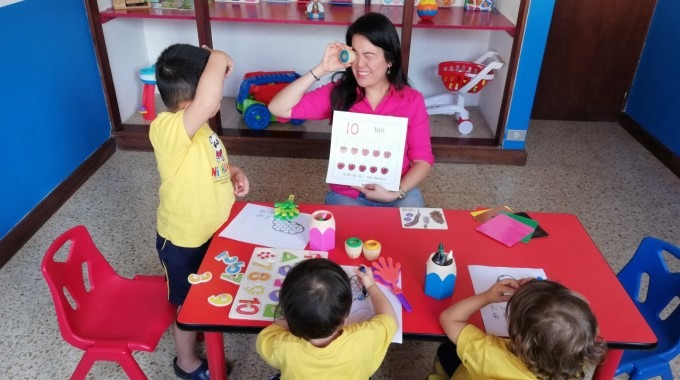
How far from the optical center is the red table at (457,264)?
123 cm

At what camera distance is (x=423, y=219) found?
1647 mm

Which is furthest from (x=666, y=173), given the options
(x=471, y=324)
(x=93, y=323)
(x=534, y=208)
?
(x=93, y=323)

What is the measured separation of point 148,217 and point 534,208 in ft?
7.04

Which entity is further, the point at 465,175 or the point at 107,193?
the point at 465,175

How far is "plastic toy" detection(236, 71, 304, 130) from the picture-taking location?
3.58m

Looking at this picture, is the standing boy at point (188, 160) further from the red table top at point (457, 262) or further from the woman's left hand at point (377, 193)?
the woman's left hand at point (377, 193)

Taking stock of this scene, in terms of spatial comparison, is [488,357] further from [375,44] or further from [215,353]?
[375,44]

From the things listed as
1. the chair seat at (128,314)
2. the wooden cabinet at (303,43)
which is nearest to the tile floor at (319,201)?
the wooden cabinet at (303,43)

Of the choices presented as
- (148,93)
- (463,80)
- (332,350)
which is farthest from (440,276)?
(148,93)

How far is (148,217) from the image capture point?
9.29 feet

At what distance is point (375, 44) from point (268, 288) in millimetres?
997

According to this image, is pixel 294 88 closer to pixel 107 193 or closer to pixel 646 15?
pixel 107 193

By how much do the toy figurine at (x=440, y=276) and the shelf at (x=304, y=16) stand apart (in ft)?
7.02

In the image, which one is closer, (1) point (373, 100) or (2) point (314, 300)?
(2) point (314, 300)
